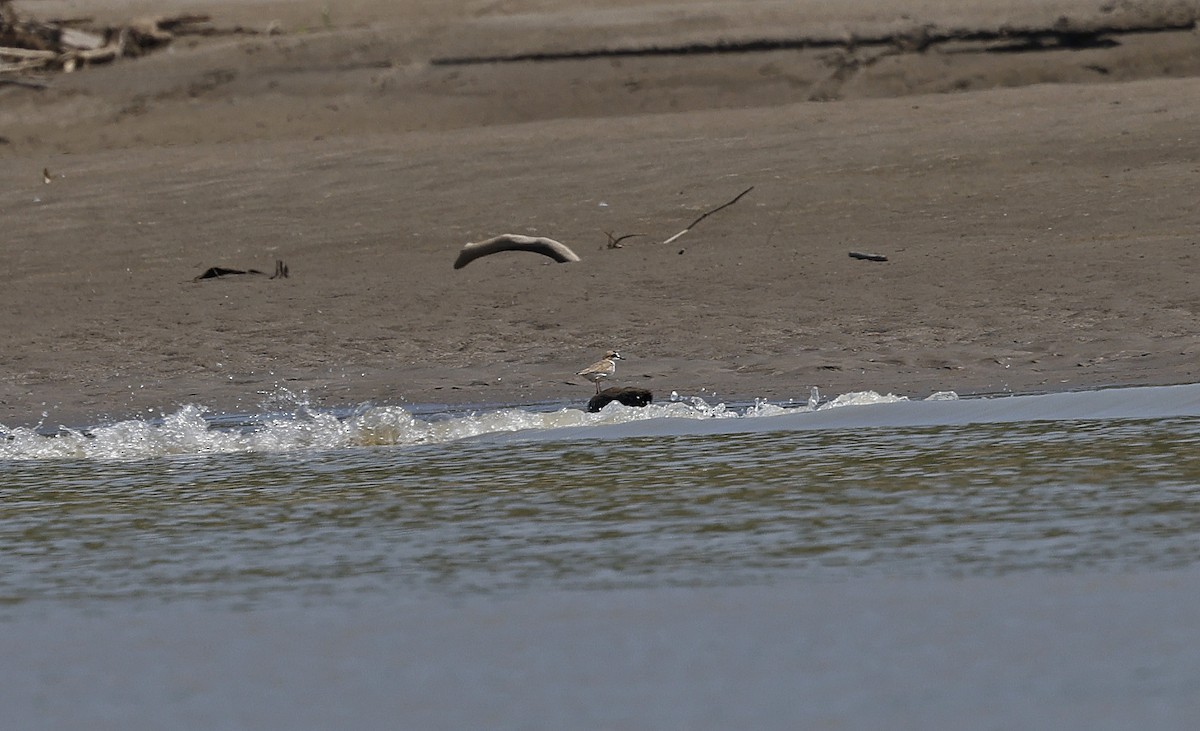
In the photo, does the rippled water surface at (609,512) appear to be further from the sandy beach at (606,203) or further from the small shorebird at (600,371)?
the sandy beach at (606,203)

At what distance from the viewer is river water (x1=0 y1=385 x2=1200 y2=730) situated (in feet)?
16.4

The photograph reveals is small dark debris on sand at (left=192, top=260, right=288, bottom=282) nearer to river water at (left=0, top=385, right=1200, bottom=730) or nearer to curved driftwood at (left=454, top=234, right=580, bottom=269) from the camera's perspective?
curved driftwood at (left=454, top=234, right=580, bottom=269)

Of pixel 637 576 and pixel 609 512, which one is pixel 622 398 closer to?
pixel 609 512

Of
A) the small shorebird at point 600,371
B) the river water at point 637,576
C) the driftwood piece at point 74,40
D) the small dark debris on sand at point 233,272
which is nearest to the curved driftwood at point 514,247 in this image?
the small dark debris on sand at point 233,272

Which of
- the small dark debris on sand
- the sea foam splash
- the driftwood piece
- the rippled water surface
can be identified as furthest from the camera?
the driftwood piece

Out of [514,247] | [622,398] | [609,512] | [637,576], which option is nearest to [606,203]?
[514,247]

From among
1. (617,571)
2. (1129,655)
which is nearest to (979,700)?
(1129,655)

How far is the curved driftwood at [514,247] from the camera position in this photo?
12.9 metres

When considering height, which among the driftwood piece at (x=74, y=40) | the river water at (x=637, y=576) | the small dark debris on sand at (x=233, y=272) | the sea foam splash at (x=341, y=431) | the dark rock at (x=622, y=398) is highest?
the driftwood piece at (x=74, y=40)

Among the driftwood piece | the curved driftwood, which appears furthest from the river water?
the driftwood piece

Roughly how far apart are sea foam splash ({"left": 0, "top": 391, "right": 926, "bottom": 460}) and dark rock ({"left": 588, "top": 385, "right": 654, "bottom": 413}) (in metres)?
0.05

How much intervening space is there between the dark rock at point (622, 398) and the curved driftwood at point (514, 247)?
3319 millimetres

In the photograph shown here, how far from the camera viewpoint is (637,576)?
622 centimetres

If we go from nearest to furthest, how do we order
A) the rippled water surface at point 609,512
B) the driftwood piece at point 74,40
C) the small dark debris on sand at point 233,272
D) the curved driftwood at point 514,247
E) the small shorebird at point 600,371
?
the rippled water surface at point 609,512
the small shorebird at point 600,371
the curved driftwood at point 514,247
the small dark debris on sand at point 233,272
the driftwood piece at point 74,40
